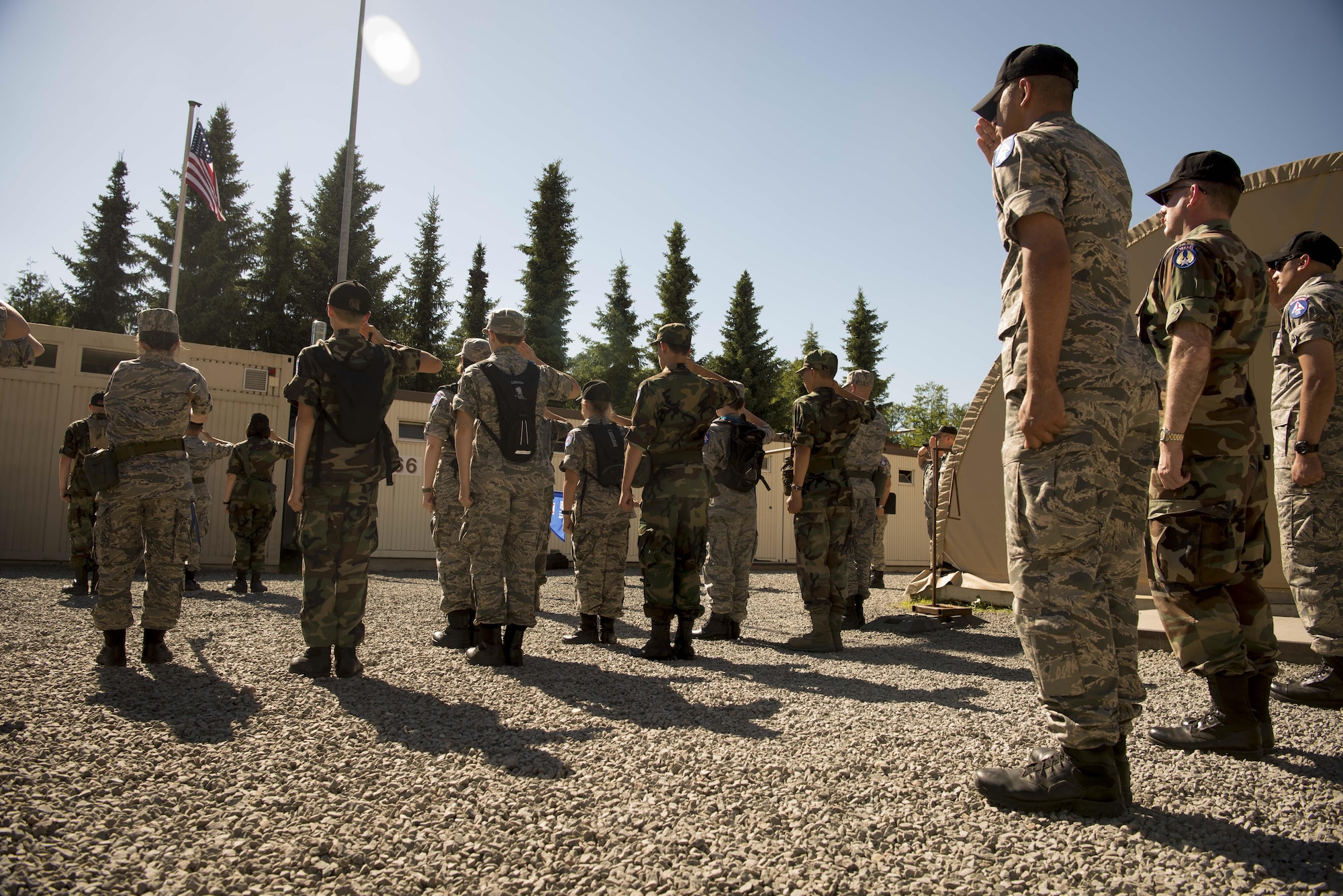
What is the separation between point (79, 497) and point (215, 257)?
108 feet

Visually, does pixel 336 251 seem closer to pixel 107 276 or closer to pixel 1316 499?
pixel 107 276

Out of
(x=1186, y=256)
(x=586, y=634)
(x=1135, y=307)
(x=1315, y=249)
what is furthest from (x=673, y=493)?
(x=1135, y=307)

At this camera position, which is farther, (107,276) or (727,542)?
(107,276)

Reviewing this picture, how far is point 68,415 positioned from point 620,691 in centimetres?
1175

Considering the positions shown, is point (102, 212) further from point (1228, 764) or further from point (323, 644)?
point (1228, 764)

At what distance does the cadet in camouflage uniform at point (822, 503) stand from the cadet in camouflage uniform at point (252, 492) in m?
5.72

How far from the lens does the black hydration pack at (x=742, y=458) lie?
19.1ft

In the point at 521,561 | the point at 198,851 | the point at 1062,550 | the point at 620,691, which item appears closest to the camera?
the point at 198,851

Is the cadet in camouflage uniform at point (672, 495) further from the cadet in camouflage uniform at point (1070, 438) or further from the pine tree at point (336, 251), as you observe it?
the pine tree at point (336, 251)

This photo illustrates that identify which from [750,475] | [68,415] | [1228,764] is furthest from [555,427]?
[68,415]

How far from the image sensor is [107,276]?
121 ft

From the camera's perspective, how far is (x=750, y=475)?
19.1 feet

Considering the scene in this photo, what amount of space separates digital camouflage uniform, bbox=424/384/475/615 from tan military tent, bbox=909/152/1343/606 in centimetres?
510

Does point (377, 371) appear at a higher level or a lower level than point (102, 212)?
lower
